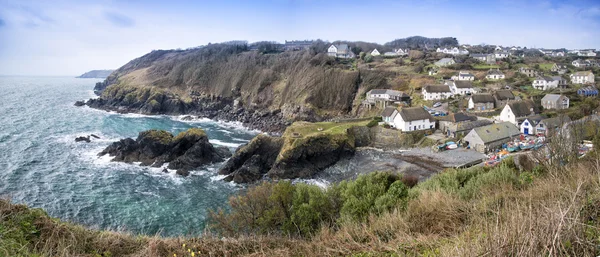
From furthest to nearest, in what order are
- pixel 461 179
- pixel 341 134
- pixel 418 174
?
pixel 341 134
pixel 418 174
pixel 461 179

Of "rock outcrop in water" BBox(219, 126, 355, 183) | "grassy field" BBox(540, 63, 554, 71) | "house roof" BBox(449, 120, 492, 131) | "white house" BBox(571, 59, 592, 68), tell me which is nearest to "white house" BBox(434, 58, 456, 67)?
"grassy field" BBox(540, 63, 554, 71)

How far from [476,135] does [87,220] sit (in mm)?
31073

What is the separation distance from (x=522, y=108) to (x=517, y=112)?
3.67 ft

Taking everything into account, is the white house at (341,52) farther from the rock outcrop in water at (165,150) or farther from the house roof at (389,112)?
the rock outcrop in water at (165,150)

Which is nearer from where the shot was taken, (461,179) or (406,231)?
(406,231)

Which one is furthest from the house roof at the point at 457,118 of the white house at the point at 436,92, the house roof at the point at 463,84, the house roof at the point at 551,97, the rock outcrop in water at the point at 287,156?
the house roof at the point at 463,84

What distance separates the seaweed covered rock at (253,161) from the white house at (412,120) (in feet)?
41.8

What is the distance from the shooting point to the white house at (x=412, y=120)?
36053 millimetres

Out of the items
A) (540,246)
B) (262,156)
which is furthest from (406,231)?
(262,156)

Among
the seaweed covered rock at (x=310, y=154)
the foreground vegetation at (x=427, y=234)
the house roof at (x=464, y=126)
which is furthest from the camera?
the house roof at (x=464, y=126)

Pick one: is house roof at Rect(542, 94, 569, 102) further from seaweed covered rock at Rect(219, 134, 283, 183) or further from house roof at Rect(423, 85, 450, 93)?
seaweed covered rock at Rect(219, 134, 283, 183)

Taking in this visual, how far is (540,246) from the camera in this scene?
12.7ft

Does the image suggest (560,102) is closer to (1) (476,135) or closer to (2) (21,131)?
(1) (476,135)

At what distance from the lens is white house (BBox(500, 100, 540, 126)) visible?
1438 inches
